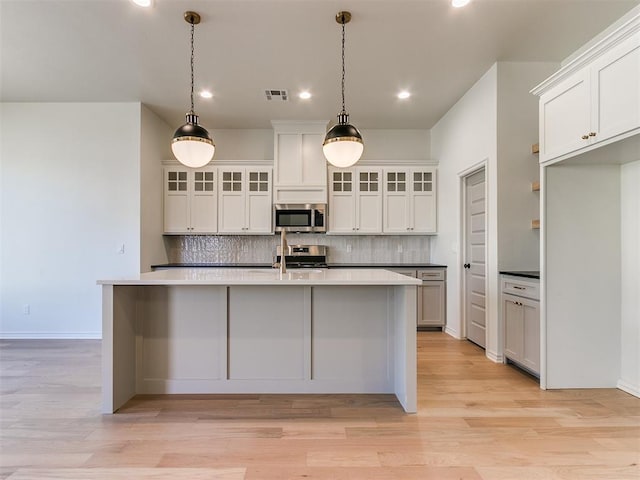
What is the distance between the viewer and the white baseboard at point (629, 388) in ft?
8.52

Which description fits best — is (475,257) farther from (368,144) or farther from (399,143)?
(368,144)

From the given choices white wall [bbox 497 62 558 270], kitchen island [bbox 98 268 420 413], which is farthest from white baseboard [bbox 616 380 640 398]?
kitchen island [bbox 98 268 420 413]

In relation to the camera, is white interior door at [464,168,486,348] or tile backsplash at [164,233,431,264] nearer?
white interior door at [464,168,486,348]

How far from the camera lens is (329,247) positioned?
543 centimetres

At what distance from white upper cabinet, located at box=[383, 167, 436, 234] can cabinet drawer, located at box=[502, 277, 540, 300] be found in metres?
1.89

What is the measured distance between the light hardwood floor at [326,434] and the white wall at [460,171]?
1193 millimetres

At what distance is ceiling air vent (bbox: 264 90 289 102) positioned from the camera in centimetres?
402

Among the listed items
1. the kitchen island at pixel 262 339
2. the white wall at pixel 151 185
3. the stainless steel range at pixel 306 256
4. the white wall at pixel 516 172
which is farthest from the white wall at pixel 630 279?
the white wall at pixel 151 185

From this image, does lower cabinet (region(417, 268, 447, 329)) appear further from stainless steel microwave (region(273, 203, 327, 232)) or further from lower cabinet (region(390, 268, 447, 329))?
stainless steel microwave (region(273, 203, 327, 232))

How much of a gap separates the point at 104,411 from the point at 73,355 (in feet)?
5.78

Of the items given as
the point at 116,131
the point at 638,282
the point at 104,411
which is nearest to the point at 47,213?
the point at 116,131

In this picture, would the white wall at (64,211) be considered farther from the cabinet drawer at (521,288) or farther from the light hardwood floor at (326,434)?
the cabinet drawer at (521,288)

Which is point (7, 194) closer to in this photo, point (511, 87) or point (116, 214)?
point (116, 214)

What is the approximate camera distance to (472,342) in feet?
13.6
